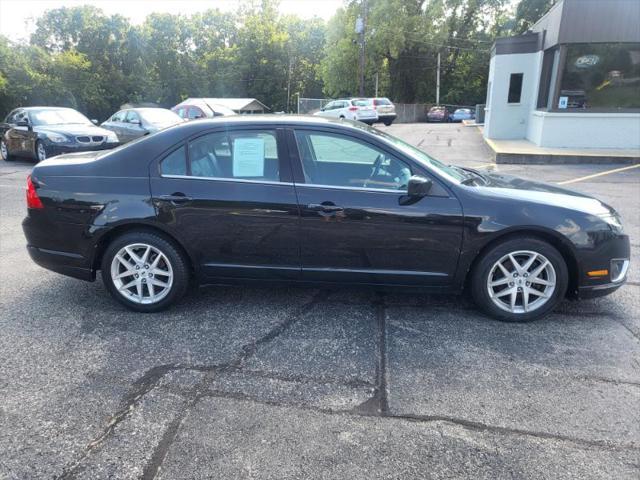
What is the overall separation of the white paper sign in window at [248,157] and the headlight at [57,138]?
959 cm

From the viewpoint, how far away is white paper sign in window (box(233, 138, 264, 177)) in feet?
12.1

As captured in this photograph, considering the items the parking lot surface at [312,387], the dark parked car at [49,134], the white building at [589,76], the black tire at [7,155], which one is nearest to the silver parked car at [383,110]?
the white building at [589,76]

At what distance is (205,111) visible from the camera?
1981 centimetres

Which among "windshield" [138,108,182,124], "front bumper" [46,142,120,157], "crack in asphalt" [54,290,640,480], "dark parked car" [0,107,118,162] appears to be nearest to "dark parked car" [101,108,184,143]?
"windshield" [138,108,182,124]

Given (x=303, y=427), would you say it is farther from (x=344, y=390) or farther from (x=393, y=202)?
(x=393, y=202)

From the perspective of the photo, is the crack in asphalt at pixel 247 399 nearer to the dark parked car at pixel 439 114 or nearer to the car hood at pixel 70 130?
the car hood at pixel 70 130

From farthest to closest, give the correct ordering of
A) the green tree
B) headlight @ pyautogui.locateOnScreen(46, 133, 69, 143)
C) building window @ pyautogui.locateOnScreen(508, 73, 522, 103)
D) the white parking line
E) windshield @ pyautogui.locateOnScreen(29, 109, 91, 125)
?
the green tree < building window @ pyautogui.locateOnScreen(508, 73, 522, 103) < windshield @ pyautogui.locateOnScreen(29, 109, 91, 125) < headlight @ pyautogui.locateOnScreen(46, 133, 69, 143) < the white parking line

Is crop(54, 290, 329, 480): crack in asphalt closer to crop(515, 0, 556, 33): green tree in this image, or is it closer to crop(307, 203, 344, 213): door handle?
crop(307, 203, 344, 213): door handle

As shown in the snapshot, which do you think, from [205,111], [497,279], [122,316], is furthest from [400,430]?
[205,111]

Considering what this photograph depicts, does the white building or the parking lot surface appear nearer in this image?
the parking lot surface

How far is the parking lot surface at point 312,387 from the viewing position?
2.32m

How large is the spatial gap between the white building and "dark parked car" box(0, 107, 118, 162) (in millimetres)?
12187

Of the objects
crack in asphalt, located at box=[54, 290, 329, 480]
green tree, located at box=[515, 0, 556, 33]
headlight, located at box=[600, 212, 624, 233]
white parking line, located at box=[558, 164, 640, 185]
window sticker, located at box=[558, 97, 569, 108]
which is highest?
green tree, located at box=[515, 0, 556, 33]

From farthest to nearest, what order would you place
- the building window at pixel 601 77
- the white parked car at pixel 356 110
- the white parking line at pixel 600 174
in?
1. the white parked car at pixel 356 110
2. the building window at pixel 601 77
3. the white parking line at pixel 600 174
